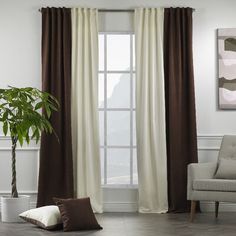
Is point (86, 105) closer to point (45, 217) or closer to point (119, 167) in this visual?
point (119, 167)

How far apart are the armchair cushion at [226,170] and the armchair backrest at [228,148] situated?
244mm

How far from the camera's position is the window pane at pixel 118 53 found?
293 inches

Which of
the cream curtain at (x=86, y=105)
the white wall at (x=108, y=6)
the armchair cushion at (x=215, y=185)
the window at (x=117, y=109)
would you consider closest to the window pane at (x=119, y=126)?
the window at (x=117, y=109)

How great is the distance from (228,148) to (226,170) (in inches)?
16.8

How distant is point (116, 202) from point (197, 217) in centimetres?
104

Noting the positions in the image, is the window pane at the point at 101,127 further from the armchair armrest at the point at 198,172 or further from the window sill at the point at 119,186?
the armchair armrest at the point at 198,172

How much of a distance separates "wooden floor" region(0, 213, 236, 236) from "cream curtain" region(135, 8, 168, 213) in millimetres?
344

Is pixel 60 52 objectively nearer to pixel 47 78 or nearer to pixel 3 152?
pixel 47 78

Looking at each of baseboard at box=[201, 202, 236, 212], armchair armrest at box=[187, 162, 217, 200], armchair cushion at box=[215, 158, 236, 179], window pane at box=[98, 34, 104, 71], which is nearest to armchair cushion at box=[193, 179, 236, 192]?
armchair armrest at box=[187, 162, 217, 200]

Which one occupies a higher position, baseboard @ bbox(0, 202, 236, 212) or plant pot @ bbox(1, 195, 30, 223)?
plant pot @ bbox(1, 195, 30, 223)

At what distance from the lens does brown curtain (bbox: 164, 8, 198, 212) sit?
716cm

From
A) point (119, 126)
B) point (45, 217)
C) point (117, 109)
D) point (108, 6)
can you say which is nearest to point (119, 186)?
point (119, 126)

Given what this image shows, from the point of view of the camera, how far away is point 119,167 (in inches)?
292

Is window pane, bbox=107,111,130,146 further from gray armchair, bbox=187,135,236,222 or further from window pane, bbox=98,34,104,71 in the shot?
gray armchair, bbox=187,135,236,222
